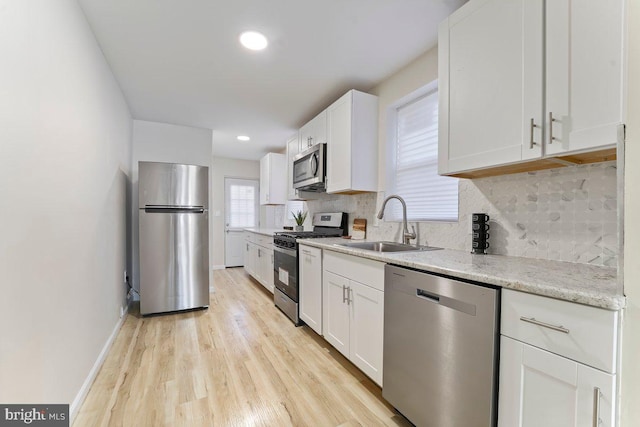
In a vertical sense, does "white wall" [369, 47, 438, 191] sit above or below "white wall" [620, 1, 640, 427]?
above

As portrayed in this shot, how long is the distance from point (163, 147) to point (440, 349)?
384 cm

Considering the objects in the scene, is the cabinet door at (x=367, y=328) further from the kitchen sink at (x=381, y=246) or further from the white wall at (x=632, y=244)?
the white wall at (x=632, y=244)

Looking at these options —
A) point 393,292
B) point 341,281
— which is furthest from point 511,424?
point 341,281

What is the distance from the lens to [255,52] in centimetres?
204

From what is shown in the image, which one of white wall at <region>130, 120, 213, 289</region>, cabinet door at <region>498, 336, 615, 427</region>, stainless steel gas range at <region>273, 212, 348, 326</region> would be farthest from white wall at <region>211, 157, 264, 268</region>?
cabinet door at <region>498, 336, 615, 427</region>

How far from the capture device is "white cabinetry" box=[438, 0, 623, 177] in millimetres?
991

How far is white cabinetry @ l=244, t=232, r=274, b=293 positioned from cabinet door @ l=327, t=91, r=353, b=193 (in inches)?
55.0

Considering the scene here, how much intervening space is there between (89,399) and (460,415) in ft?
6.79

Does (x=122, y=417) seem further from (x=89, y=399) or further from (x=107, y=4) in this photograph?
(x=107, y=4)

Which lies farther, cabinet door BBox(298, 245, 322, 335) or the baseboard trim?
cabinet door BBox(298, 245, 322, 335)

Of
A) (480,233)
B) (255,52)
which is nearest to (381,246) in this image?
(480,233)

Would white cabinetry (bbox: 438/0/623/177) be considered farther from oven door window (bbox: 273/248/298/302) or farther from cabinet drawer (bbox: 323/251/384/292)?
oven door window (bbox: 273/248/298/302)

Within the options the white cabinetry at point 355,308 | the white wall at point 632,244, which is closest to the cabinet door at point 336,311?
the white cabinetry at point 355,308

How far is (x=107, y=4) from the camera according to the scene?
1584 mm
